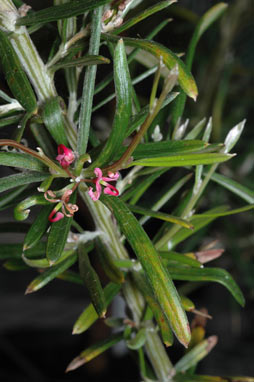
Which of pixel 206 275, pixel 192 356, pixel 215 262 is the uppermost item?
pixel 206 275

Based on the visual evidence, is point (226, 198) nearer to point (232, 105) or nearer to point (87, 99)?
point (232, 105)

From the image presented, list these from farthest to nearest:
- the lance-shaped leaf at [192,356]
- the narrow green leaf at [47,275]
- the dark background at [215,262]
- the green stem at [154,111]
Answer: the dark background at [215,262] → the lance-shaped leaf at [192,356] → the narrow green leaf at [47,275] → the green stem at [154,111]

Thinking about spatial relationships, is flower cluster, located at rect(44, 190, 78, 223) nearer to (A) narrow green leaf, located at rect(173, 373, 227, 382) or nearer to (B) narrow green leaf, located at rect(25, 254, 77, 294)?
(B) narrow green leaf, located at rect(25, 254, 77, 294)

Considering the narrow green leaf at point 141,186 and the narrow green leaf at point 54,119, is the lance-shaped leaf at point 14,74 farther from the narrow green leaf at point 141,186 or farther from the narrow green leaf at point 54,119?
the narrow green leaf at point 141,186

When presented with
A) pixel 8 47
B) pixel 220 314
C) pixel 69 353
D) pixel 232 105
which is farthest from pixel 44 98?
pixel 220 314

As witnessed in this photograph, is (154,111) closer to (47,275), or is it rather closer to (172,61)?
(172,61)

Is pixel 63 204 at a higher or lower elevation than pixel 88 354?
higher

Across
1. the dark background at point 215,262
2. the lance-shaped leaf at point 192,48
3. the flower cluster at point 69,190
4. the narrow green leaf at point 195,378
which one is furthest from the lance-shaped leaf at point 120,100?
the dark background at point 215,262

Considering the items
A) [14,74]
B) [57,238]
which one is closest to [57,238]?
[57,238]
